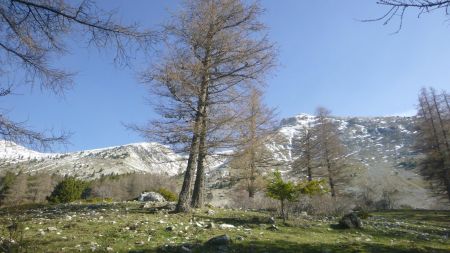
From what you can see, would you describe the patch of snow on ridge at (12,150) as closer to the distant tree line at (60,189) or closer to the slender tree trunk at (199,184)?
the slender tree trunk at (199,184)

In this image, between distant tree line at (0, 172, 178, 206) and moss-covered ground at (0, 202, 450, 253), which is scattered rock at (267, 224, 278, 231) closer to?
moss-covered ground at (0, 202, 450, 253)

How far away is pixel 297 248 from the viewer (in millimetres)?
6492

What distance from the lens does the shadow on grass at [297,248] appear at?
597 cm

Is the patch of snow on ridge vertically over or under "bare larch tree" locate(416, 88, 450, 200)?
under

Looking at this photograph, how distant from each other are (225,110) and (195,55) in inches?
92.0

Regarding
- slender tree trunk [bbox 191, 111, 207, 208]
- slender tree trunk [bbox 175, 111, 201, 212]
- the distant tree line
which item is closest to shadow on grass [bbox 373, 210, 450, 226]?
slender tree trunk [bbox 191, 111, 207, 208]

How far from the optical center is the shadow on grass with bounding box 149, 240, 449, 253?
19.6 ft

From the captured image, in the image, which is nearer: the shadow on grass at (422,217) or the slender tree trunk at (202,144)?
the slender tree trunk at (202,144)

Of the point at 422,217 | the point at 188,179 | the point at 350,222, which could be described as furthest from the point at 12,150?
the point at 422,217

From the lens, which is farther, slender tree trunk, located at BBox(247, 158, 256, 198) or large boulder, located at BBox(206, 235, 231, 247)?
slender tree trunk, located at BBox(247, 158, 256, 198)

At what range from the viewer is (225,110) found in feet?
40.0

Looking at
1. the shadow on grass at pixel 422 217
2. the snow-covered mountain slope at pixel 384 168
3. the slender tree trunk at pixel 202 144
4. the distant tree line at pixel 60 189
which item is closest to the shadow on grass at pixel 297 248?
the slender tree trunk at pixel 202 144

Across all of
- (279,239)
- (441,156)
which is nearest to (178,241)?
(279,239)

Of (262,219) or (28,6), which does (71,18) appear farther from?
(262,219)
